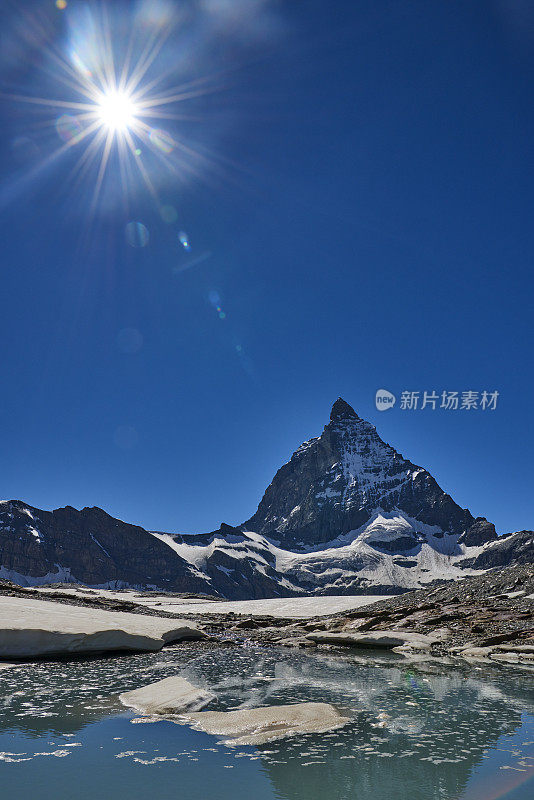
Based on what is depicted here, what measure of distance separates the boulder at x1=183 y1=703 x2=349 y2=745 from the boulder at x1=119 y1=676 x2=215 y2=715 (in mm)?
619

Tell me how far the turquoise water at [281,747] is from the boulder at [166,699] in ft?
1.82

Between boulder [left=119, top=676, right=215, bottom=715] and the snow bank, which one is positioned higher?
the snow bank

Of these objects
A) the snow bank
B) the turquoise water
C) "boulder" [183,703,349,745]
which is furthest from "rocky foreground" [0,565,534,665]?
"boulder" [183,703,349,745]

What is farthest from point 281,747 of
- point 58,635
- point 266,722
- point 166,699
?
point 58,635

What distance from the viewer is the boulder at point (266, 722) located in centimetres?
1034

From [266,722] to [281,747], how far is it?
157cm

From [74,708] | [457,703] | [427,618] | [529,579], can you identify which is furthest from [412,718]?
[529,579]

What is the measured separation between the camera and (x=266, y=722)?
1105 cm

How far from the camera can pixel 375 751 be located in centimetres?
943

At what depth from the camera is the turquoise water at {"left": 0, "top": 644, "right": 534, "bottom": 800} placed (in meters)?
7.62

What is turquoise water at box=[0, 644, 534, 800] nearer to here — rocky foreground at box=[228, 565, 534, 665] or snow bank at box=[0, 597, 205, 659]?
snow bank at box=[0, 597, 205, 659]

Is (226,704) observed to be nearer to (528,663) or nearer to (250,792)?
(250,792)

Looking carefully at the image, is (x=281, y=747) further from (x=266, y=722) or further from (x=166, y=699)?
(x=166, y=699)

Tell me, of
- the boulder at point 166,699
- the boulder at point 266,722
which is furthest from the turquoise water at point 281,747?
the boulder at point 166,699
